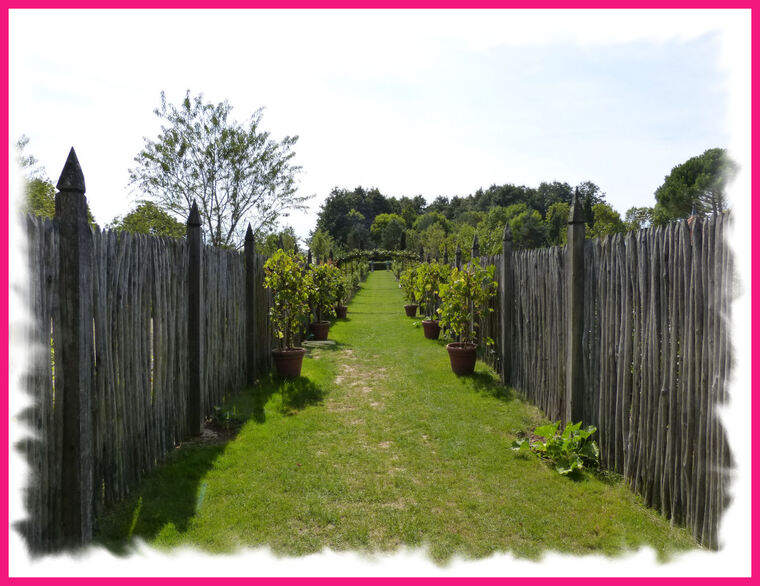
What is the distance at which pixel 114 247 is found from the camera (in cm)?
343

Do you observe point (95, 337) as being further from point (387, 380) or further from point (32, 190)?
point (32, 190)

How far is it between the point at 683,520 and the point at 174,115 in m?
25.5

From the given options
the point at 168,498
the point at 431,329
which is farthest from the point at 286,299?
the point at 431,329

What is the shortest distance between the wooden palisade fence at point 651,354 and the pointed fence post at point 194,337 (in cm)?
362

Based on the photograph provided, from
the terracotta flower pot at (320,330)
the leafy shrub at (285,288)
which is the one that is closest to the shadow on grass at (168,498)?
the leafy shrub at (285,288)

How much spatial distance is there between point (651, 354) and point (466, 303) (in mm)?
4425

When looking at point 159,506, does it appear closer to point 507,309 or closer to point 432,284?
point 507,309

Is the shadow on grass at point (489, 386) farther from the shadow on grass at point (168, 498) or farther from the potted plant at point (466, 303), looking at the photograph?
the shadow on grass at point (168, 498)

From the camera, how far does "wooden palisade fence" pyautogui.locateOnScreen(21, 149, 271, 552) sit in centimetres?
272

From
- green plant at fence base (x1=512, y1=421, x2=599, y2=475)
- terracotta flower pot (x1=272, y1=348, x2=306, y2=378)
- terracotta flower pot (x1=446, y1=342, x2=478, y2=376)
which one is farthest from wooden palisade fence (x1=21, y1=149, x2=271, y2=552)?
terracotta flower pot (x1=446, y1=342, x2=478, y2=376)

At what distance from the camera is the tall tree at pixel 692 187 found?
141 ft

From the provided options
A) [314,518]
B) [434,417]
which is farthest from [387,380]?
[314,518]

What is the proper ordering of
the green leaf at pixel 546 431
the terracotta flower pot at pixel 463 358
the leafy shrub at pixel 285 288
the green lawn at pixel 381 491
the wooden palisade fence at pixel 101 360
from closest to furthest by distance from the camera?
the wooden palisade fence at pixel 101 360
the green lawn at pixel 381 491
the green leaf at pixel 546 431
the leafy shrub at pixel 285 288
the terracotta flower pot at pixel 463 358

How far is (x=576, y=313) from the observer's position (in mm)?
4555
